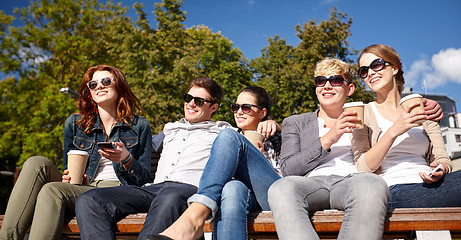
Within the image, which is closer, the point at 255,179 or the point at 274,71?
the point at 255,179

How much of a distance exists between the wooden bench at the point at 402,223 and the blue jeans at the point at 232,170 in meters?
0.21


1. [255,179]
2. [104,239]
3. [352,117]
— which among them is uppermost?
[352,117]

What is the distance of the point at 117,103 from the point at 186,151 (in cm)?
103

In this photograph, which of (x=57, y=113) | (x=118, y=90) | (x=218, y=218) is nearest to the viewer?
(x=218, y=218)

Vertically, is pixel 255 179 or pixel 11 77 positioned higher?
pixel 11 77

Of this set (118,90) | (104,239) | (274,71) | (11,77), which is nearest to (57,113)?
(11,77)

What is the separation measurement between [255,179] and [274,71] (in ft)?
57.7

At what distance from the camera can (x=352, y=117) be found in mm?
2711

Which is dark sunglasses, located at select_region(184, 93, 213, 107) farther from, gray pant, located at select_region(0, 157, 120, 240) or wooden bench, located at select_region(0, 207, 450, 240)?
wooden bench, located at select_region(0, 207, 450, 240)

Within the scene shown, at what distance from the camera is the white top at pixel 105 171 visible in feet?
12.0

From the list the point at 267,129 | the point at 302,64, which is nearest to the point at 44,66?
the point at 302,64

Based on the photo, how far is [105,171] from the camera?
367 centimetres

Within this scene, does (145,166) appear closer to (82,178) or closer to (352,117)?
(82,178)

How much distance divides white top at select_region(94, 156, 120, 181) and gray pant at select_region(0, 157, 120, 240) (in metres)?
A: 0.49
